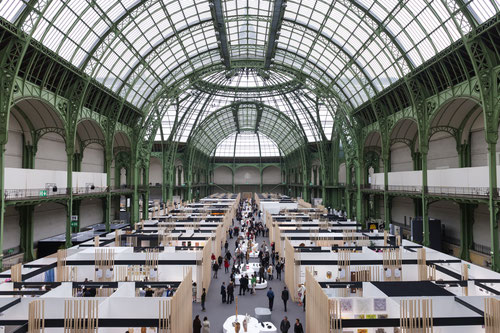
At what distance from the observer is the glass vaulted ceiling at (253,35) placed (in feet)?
83.6

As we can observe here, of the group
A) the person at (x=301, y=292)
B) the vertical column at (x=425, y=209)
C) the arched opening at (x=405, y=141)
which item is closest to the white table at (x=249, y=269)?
the person at (x=301, y=292)

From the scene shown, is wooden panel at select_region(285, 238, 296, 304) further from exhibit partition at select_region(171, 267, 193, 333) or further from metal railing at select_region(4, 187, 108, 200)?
metal railing at select_region(4, 187, 108, 200)

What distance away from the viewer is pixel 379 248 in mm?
22375

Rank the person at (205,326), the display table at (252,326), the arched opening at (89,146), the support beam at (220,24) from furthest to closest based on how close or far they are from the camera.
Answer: the arched opening at (89,146) < the support beam at (220,24) < the display table at (252,326) < the person at (205,326)

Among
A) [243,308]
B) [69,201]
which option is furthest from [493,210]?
[69,201]

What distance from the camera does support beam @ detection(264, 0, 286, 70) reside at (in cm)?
3212

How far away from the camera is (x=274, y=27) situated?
36.3 meters

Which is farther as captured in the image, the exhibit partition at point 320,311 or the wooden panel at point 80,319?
the exhibit partition at point 320,311

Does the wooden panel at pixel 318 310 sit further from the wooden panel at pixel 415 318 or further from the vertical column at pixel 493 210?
the vertical column at pixel 493 210

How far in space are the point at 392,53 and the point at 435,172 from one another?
1203 centimetres

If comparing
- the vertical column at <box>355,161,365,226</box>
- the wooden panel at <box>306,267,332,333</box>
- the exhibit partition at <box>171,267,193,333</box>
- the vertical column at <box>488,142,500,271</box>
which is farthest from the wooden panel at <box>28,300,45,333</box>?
the vertical column at <box>355,161,365,226</box>

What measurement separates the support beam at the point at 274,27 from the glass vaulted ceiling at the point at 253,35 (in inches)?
31.3

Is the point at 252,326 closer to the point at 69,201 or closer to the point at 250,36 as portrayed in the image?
the point at 69,201

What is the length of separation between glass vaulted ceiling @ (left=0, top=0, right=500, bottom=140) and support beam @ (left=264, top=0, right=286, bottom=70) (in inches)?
31.3
